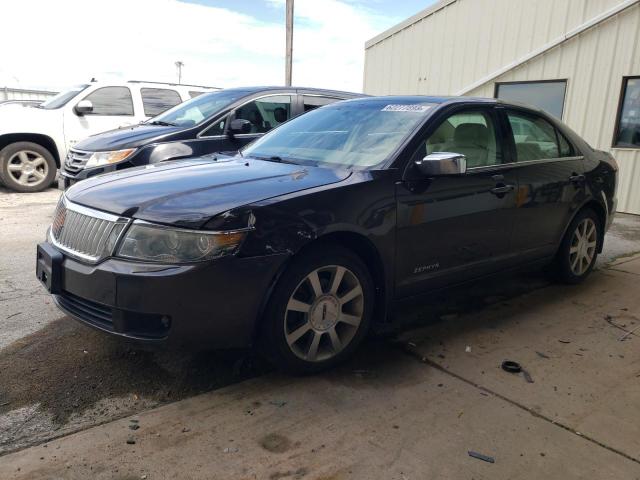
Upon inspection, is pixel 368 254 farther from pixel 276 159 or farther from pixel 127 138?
pixel 127 138

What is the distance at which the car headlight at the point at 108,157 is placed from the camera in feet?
19.4

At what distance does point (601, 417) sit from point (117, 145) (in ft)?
17.5

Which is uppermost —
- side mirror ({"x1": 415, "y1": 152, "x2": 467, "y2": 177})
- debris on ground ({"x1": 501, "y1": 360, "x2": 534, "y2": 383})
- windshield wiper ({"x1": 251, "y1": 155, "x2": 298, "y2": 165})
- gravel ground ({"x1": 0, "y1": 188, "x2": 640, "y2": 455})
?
side mirror ({"x1": 415, "y1": 152, "x2": 467, "y2": 177})

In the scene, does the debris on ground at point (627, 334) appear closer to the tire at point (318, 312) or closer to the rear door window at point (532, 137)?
the rear door window at point (532, 137)

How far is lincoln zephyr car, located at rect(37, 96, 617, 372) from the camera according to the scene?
2.60 metres

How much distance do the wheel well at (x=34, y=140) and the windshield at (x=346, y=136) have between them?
6.21 m

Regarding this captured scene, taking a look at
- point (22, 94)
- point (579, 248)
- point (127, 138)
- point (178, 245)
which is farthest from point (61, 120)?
point (22, 94)

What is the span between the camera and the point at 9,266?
4918 mm

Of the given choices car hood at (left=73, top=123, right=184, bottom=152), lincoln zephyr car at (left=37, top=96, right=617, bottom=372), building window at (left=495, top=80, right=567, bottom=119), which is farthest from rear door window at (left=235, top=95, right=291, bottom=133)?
building window at (left=495, top=80, right=567, bottom=119)

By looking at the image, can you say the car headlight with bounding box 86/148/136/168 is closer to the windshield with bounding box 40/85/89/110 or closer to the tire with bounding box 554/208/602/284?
the windshield with bounding box 40/85/89/110

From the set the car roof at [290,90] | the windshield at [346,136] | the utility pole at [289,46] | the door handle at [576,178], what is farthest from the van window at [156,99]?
the door handle at [576,178]

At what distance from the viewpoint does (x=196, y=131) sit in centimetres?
616

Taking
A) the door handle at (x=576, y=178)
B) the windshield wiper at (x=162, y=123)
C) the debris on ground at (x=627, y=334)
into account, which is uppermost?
the windshield wiper at (x=162, y=123)

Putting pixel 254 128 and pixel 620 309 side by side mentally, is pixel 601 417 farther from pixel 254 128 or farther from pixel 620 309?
→ pixel 254 128
